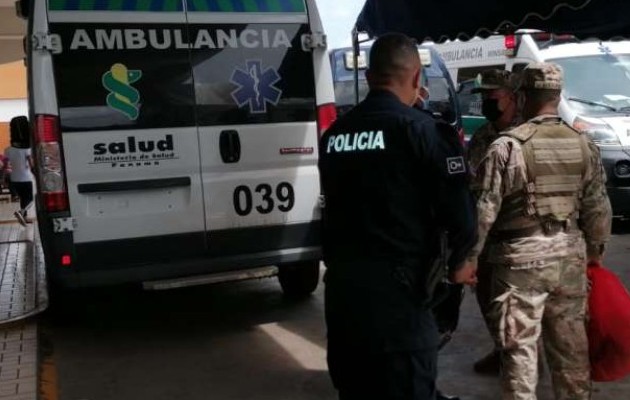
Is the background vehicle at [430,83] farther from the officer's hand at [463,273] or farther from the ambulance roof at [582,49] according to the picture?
the officer's hand at [463,273]

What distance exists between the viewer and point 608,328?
333 centimetres

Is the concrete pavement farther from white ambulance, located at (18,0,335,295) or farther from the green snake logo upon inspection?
the green snake logo

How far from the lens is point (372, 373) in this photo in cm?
239

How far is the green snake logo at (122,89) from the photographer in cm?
460

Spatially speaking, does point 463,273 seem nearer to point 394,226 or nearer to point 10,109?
point 394,226

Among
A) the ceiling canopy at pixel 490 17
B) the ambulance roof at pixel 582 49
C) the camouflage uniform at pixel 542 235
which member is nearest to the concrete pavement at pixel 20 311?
the camouflage uniform at pixel 542 235

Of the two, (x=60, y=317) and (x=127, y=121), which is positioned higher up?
(x=127, y=121)

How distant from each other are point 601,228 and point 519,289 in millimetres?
498

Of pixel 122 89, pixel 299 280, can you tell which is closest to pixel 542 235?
pixel 122 89

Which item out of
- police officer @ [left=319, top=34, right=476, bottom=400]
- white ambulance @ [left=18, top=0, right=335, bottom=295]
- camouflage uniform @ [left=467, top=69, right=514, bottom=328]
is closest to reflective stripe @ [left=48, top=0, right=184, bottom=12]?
white ambulance @ [left=18, top=0, right=335, bottom=295]

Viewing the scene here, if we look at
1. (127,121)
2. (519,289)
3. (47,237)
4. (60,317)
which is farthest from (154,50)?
(519,289)

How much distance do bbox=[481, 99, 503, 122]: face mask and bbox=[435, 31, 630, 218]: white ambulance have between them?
11.6 feet

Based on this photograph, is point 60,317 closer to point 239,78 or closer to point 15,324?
point 15,324

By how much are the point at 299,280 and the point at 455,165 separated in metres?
3.98
